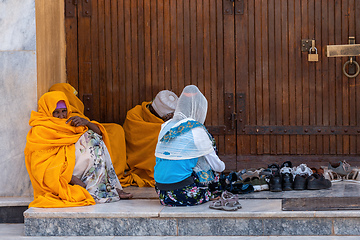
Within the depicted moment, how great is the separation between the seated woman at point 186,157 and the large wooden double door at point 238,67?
144 cm

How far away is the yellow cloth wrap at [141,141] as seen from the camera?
18.7 ft

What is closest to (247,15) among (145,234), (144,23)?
(144,23)

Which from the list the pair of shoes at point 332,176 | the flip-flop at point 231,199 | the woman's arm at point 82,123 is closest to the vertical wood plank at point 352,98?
the pair of shoes at point 332,176

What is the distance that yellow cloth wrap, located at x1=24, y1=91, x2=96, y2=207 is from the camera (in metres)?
4.66

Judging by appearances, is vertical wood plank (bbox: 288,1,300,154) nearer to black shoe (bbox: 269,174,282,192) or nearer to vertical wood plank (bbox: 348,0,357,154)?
vertical wood plank (bbox: 348,0,357,154)

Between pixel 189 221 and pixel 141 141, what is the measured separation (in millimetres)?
1718

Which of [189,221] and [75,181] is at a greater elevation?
[75,181]

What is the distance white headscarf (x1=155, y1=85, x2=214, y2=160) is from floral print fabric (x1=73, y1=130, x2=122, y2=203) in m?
0.71

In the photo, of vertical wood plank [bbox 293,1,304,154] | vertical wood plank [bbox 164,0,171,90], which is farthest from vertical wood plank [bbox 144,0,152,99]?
vertical wood plank [bbox 293,1,304,154]

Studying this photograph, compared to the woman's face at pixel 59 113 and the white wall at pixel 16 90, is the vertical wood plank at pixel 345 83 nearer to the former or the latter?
the woman's face at pixel 59 113

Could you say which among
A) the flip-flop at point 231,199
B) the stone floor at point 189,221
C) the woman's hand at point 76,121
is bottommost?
the stone floor at point 189,221

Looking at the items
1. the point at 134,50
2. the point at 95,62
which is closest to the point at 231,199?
the point at 134,50

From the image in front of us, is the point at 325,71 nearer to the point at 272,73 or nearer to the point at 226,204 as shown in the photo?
the point at 272,73

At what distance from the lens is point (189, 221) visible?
167 inches
